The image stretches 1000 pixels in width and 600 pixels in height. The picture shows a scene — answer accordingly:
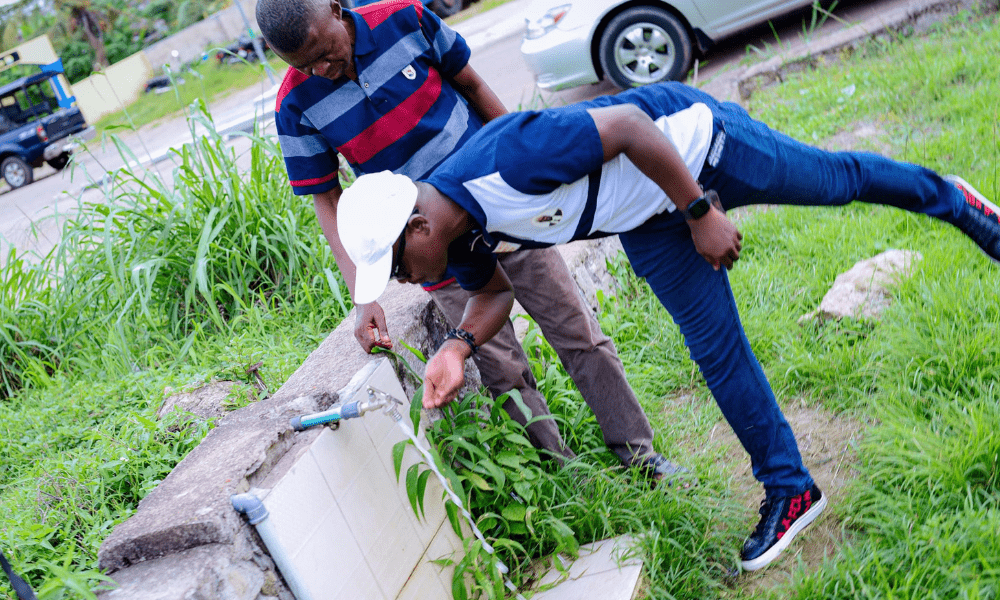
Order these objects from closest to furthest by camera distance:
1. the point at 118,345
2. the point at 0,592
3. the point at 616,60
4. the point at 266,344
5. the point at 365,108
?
the point at 0,592 < the point at 365,108 < the point at 266,344 < the point at 118,345 < the point at 616,60

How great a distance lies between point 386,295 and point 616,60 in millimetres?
4117

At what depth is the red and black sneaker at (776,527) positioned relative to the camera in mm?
2260

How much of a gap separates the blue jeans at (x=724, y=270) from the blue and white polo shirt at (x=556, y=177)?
82 millimetres

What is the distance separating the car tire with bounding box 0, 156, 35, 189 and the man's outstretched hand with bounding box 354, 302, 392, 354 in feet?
56.9

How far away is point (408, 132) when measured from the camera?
2453 mm

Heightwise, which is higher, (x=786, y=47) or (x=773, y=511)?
(x=786, y=47)

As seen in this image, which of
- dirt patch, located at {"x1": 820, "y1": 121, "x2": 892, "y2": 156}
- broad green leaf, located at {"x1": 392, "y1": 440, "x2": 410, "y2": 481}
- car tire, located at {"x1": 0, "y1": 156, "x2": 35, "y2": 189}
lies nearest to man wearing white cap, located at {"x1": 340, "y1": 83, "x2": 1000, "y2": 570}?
broad green leaf, located at {"x1": 392, "y1": 440, "x2": 410, "y2": 481}

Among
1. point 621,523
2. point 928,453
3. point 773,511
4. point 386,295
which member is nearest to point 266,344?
point 386,295

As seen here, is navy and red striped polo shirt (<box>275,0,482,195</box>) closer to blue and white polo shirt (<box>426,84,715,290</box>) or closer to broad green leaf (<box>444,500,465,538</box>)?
blue and white polo shirt (<box>426,84,715,290</box>)

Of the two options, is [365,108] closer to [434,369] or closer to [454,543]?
[434,369]

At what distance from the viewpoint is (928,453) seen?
231cm

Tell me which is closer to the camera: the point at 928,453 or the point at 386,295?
the point at 928,453

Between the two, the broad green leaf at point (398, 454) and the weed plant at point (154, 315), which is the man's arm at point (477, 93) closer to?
the broad green leaf at point (398, 454)

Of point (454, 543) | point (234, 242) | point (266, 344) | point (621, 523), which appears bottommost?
point (621, 523)
